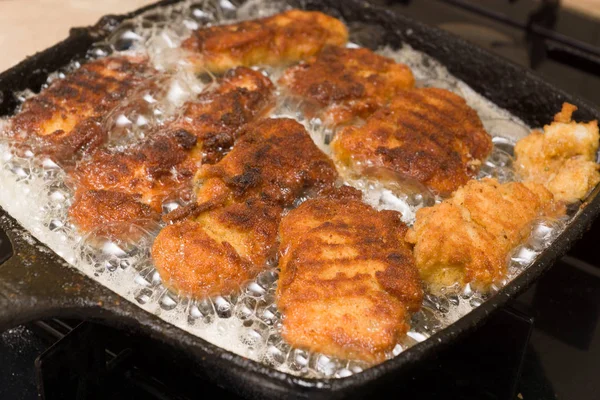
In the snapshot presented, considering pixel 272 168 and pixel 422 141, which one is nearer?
pixel 272 168

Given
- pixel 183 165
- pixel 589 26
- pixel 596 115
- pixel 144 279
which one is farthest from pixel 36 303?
pixel 589 26

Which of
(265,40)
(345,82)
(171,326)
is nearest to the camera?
(171,326)

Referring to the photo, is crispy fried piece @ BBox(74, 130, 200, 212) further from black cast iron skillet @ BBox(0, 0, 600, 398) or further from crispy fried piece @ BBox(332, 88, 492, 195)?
crispy fried piece @ BBox(332, 88, 492, 195)

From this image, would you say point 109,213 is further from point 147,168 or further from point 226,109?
point 226,109

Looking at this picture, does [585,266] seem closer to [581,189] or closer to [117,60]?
[581,189]

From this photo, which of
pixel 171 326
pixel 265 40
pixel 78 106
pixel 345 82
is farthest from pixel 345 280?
pixel 265 40

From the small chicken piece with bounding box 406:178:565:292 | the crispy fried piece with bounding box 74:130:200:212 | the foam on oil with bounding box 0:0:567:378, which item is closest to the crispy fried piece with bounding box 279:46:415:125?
the foam on oil with bounding box 0:0:567:378

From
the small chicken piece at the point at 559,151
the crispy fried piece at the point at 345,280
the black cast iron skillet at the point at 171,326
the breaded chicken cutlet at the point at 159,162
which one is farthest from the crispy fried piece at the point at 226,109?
the small chicken piece at the point at 559,151

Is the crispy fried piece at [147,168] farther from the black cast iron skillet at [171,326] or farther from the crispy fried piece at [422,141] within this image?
the crispy fried piece at [422,141]
